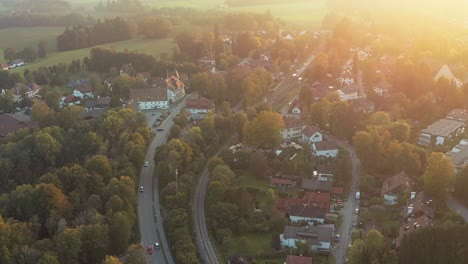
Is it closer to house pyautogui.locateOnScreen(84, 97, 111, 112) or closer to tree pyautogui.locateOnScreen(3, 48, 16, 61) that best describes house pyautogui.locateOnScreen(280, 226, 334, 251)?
house pyautogui.locateOnScreen(84, 97, 111, 112)

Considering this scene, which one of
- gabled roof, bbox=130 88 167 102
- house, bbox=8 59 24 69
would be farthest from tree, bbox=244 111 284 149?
house, bbox=8 59 24 69

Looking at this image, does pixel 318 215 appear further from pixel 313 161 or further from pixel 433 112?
pixel 433 112

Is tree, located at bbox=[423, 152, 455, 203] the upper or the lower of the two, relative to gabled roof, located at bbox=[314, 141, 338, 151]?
upper

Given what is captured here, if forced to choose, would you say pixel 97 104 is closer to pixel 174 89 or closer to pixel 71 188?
pixel 174 89

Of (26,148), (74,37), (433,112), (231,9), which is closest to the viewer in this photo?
(26,148)

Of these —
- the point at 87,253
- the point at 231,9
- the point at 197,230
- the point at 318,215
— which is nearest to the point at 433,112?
the point at 318,215

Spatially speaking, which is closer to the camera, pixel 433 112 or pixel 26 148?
pixel 26 148

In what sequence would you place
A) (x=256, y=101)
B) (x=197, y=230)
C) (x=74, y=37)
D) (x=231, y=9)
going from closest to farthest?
1. (x=197, y=230)
2. (x=256, y=101)
3. (x=74, y=37)
4. (x=231, y=9)
